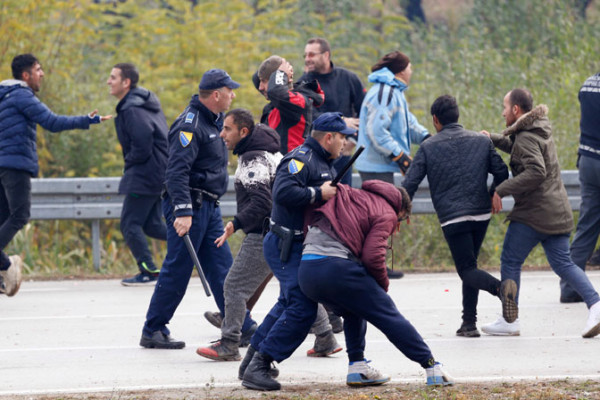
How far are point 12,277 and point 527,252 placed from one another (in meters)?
4.86

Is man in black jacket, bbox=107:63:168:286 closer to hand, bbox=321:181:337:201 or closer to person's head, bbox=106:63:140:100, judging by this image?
person's head, bbox=106:63:140:100

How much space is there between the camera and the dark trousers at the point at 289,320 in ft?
20.7

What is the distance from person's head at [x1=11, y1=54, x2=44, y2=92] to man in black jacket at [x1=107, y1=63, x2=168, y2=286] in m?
0.82

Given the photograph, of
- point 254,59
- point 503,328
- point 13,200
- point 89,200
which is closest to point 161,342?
point 503,328

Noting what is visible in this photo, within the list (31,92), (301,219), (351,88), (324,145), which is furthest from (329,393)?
(31,92)

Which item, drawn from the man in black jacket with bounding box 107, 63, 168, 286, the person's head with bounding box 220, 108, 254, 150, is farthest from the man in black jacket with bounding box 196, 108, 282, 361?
the man in black jacket with bounding box 107, 63, 168, 286

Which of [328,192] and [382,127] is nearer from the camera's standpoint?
[328,192]

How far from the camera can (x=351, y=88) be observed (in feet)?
33.6

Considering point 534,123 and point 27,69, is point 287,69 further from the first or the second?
point 27,69

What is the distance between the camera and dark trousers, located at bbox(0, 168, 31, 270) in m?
10.2

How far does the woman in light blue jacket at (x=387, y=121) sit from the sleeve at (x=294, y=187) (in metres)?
3.84

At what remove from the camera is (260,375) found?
637 cm

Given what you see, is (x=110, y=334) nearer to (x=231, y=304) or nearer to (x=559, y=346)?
(x=231, y=304)

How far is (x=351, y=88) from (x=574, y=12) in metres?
12.9
